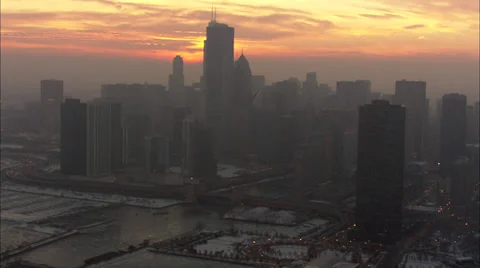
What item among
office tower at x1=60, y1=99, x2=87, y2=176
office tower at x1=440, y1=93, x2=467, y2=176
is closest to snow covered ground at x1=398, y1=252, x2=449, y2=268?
office tower at x1=440, y1=93, x2=467, y2=176

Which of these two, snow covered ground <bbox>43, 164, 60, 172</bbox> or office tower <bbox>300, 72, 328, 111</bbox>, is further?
office tower <bbox>300, 72, 328, 111</bbox>

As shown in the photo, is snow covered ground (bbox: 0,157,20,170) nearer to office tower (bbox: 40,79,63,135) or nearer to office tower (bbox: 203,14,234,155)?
office tower (bbox: 40,79,63,135)

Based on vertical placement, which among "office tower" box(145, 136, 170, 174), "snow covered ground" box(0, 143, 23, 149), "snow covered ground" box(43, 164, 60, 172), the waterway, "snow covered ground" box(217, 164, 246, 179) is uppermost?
"office tower" box(145, 136, 170, 174)

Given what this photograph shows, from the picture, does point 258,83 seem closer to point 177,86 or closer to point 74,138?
point 177,86

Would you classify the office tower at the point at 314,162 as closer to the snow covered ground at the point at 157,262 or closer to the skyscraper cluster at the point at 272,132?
the skyscraper cluster at the point at 272,132

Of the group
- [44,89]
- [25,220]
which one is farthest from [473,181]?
[44,89]

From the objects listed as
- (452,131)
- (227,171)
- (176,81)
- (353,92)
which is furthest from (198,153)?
(176,81)
